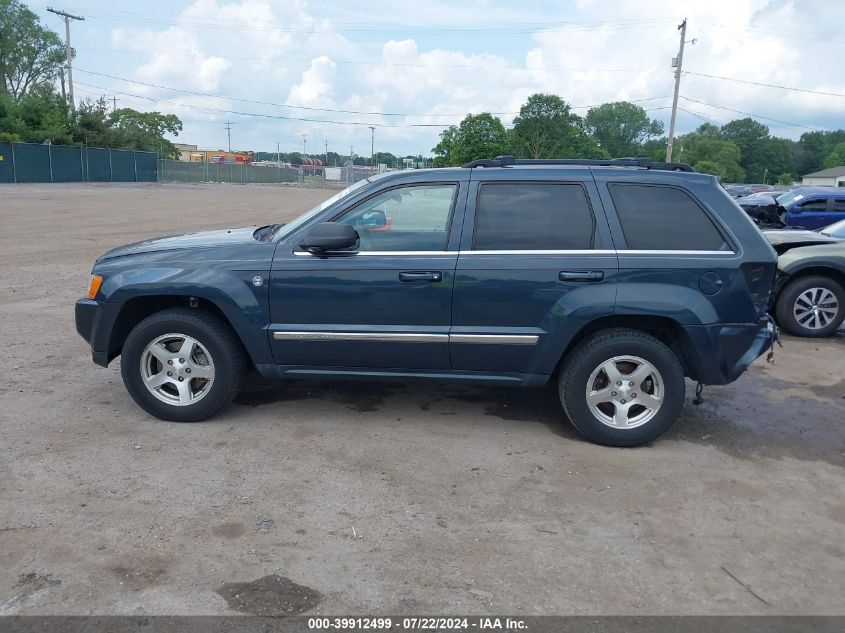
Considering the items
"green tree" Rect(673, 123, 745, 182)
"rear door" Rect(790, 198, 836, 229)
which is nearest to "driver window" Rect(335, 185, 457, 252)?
"rear door" Rect(790, 198, 836, 229)

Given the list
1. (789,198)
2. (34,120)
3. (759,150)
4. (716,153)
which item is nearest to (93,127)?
(34,120)

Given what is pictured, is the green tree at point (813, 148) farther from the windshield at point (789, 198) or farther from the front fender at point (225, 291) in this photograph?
the front fender at point (225, 291)

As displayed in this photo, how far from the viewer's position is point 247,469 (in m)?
4.28

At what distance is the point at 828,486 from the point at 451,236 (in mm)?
2771

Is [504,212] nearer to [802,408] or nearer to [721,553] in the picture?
[721,553]

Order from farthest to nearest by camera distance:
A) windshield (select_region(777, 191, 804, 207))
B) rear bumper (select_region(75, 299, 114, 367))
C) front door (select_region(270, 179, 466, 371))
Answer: windshield (select_region(777, 191, 804, 207)) → rear bumper (select_region(75, 299, 114, 367)) → front door (select_region(270, 179, 466, 371))

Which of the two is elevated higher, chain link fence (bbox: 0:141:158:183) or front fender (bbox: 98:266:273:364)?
chain link fence (bbox: 0:141:158:183)

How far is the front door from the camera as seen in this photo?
4.71 metres

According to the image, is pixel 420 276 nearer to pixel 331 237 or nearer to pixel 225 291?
pixel 331 237

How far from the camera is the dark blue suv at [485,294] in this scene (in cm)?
462

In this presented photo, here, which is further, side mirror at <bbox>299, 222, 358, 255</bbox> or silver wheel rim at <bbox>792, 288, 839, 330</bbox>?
silver wheel rim at <bbox>792, 288, 839, 330</bbox>

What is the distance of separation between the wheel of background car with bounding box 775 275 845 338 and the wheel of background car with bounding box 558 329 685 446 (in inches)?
176

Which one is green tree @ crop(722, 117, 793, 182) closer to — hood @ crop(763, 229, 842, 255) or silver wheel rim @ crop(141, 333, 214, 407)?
hood @ crop(763, 229, 842, 255)

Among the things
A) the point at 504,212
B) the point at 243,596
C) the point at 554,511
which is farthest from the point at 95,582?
the point at 504,212
